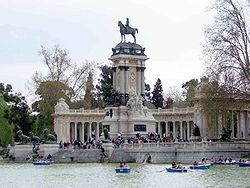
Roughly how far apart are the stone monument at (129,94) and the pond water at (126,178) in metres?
23.2

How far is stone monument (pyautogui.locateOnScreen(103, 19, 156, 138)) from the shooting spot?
93938mm

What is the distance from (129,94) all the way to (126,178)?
1416 inches

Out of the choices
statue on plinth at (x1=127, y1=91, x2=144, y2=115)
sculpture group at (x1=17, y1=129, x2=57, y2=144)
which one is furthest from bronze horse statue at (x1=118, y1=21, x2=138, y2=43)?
sculpture group at (x1=17, y1=129, x2=57, y2=144)

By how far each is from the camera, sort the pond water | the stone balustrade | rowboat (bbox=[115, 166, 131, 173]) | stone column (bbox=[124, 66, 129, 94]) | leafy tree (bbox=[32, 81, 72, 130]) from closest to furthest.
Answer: the pond water, rowboat (bbox=[115, 166, 131, 173]), stone column (bbox=[124, 66, 129, 94]), the stone balustrade, leafy tree (bbox=[32, 81, 72, 130])

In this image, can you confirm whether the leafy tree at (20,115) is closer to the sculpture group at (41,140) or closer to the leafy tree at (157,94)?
the sculpture group at (41,140)

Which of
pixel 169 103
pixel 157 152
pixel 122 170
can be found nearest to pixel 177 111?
pixel 157 152

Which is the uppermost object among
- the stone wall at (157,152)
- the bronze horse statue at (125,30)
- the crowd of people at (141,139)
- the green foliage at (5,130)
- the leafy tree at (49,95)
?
the bronze horse statue at (125,30)

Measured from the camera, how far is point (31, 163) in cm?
8525

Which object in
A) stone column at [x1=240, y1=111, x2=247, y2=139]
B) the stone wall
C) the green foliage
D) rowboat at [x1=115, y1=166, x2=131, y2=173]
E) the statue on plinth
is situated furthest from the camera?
the green foliage

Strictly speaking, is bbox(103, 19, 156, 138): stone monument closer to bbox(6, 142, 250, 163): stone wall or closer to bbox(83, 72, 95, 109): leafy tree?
bbox(6, 142, 250, 163): stone wall

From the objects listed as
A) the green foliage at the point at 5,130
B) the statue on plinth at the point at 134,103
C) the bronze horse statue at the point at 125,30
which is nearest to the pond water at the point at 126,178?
the statue on plinth at the point at 134,103

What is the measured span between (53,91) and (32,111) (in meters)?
7.64

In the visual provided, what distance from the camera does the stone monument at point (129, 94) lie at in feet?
308

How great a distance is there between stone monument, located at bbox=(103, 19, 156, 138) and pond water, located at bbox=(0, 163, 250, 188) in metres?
23.2
